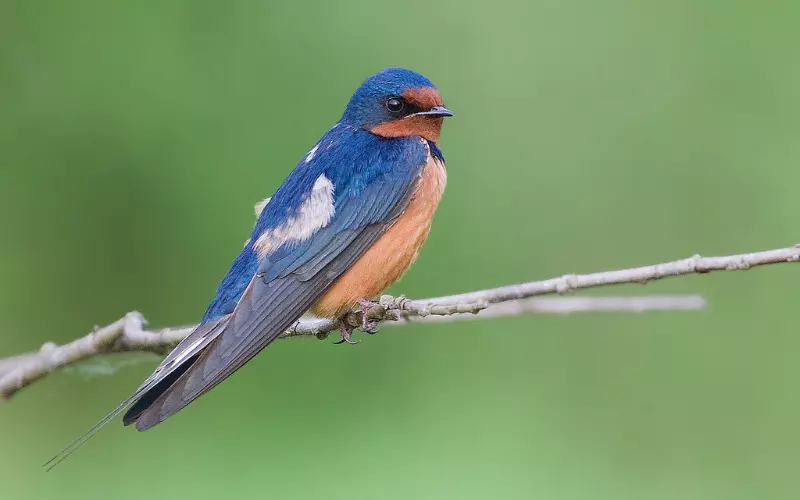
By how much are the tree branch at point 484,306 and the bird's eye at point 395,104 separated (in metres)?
0.67

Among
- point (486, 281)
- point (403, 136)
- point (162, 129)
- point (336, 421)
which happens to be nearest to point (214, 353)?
point (403, 136)

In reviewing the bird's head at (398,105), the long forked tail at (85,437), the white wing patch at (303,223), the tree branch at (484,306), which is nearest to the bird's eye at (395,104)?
the bird's head at (398,105)

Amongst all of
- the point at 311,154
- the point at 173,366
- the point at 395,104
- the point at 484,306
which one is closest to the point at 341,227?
the point at 311,154

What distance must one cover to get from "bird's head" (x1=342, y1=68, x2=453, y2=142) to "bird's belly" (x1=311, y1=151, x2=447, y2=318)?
102 millimetres

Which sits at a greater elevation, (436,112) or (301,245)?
(436,112)

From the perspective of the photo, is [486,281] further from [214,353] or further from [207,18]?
[214,353]

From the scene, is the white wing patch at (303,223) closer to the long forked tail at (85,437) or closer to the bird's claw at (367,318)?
the bird's claw at (367,318)

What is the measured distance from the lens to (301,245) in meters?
2.34

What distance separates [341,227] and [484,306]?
42.4 inches

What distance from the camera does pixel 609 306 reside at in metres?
1.51

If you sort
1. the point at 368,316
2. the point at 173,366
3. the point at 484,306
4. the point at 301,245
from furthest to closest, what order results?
1. the point at 301,245
2. the point at 368,316
3. the point at 173,366
4. the point at 484,306

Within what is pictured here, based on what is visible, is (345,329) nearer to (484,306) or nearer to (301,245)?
(301,245)

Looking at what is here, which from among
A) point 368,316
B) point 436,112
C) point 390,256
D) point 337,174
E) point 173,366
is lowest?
point 173,366

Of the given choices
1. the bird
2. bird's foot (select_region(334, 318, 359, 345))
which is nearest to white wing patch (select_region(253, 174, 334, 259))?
the bird
